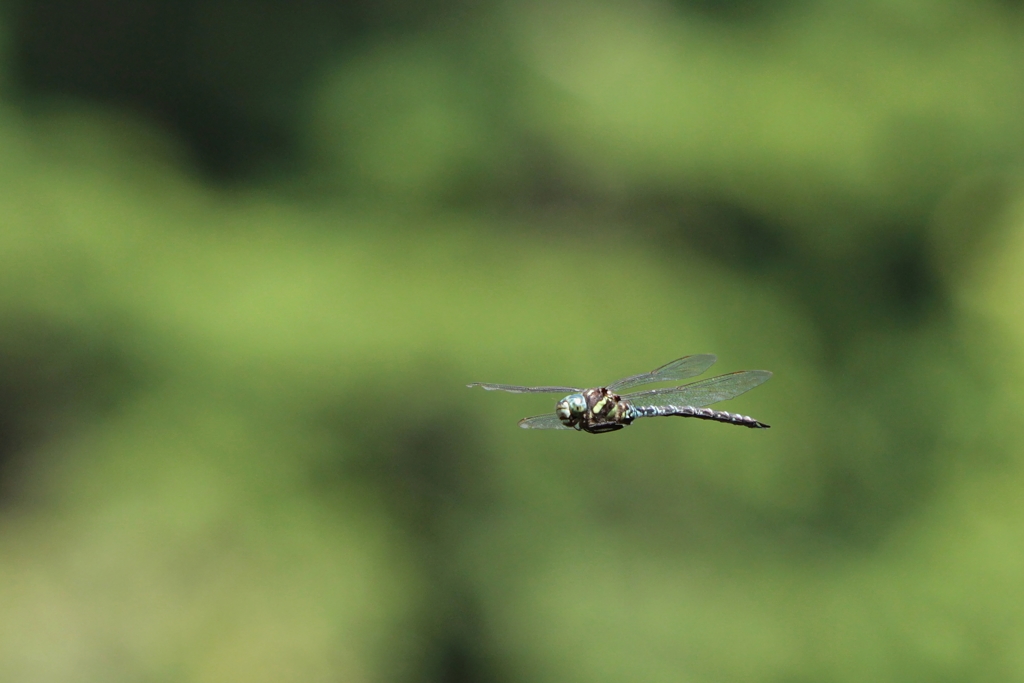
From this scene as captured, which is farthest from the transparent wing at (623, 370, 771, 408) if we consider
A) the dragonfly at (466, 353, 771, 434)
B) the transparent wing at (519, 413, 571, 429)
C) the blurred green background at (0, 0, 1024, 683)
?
the blurred green background at (0, 0, 1024, 683)

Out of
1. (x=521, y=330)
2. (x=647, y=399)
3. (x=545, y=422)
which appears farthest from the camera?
(x=521, y=330)

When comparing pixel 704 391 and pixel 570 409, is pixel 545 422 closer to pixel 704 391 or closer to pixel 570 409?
pixel 570 409

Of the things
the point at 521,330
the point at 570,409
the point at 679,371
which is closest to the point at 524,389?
the point at 570,409

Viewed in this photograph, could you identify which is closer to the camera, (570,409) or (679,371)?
(570,409)

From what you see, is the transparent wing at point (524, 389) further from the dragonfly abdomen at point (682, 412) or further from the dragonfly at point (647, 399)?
the dragonfly abdomen at point (682, 412)

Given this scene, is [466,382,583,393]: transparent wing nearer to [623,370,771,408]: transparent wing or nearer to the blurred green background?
[623,370,771,408]: transparent wing

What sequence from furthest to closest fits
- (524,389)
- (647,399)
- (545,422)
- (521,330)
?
1. (521,330)
2. (647,399)
3. (545,422)
4. (524,389)
